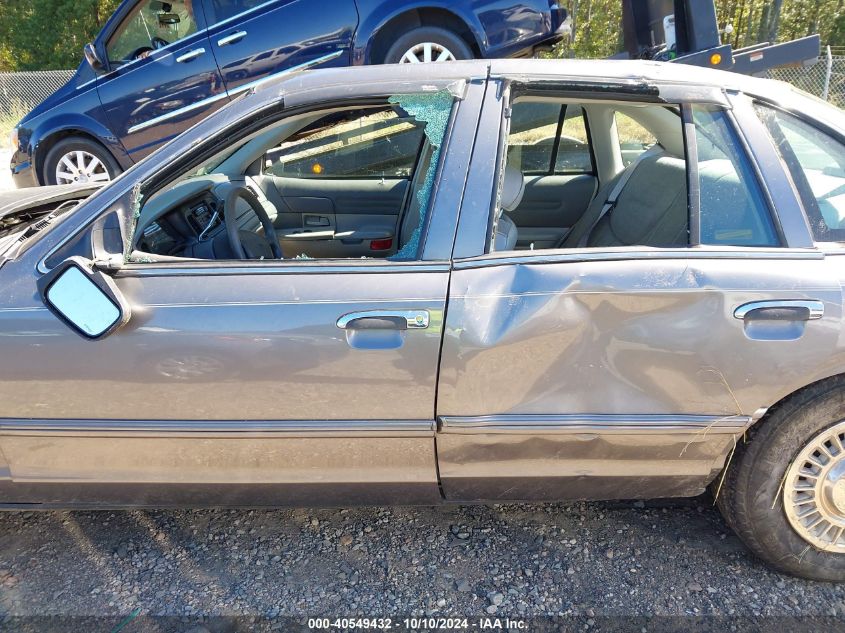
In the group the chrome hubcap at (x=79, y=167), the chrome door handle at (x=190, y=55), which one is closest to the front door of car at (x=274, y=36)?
the chrome door handle at (x=190, y=55)

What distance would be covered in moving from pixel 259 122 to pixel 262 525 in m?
1.54

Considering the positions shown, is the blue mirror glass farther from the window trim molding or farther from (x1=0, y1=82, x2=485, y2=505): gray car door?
the window trim molding

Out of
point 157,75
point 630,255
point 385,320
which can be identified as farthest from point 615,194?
point 157,75

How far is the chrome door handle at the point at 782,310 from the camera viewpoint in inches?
76.7

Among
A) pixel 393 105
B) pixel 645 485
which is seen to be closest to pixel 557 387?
pixel 645 485

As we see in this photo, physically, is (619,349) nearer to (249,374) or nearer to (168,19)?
(249,374)

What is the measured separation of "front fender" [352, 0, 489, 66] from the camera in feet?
18.1

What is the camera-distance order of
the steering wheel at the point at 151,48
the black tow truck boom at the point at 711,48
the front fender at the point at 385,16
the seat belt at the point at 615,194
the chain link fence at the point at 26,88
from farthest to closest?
1. the chain link fence at the point at 26,88
2. the steering wheel at the point at 151,48
3. the front fender at the point at 385,16
4. the black tow truck boom at the point at 711,48
5. the seat belt at the point at 615,194

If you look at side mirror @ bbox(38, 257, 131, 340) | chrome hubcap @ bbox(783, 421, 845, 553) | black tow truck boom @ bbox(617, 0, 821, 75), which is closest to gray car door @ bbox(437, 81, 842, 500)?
chrome hubcap @ bbox(783, 421, 845, 553)

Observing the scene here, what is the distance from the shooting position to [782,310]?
1.96 metres

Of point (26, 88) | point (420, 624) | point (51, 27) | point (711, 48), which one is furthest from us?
point (51, 27)

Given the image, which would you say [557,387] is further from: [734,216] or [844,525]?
[844,525]

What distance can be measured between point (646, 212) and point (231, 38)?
4571 mm

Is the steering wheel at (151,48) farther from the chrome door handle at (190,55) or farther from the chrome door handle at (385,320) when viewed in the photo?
the chrome door handle at (385,320)
